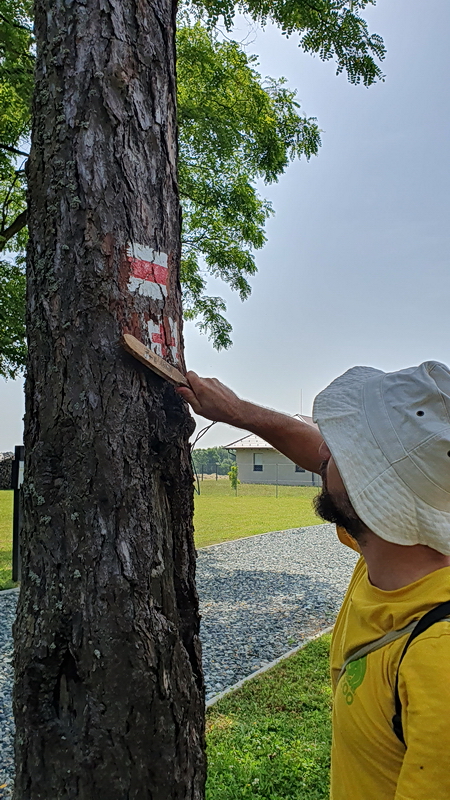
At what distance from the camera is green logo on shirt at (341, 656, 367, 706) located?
1.28m

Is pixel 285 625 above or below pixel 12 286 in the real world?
below

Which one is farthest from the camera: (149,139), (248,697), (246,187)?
(246,187)

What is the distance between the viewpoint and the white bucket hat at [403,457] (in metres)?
1.30

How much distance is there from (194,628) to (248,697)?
334 cm

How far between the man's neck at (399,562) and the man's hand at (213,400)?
697 millimetres

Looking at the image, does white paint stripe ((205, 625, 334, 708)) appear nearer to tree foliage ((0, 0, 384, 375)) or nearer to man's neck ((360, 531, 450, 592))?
man's neck ((360, 531, 450, 592))

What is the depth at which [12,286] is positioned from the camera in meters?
9.09

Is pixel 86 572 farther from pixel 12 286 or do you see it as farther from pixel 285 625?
pixel 12 286

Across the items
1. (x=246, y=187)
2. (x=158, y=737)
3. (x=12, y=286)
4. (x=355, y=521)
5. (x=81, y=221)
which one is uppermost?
(x=246, y=187)

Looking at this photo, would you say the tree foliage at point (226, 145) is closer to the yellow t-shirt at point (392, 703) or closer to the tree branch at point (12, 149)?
the tree branch at point (12, 149)

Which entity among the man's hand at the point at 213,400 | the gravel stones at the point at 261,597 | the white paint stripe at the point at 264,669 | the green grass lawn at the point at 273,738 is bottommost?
the gravel stones at the point at 261,597

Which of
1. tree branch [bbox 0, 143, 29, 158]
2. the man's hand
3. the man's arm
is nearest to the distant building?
tree branch [bbox 0, 143, 29, 158]

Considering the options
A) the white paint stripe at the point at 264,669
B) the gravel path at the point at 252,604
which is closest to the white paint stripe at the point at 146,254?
the gravel path at the point at 252,604

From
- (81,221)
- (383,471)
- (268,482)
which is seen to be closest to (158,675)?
(383,471)
